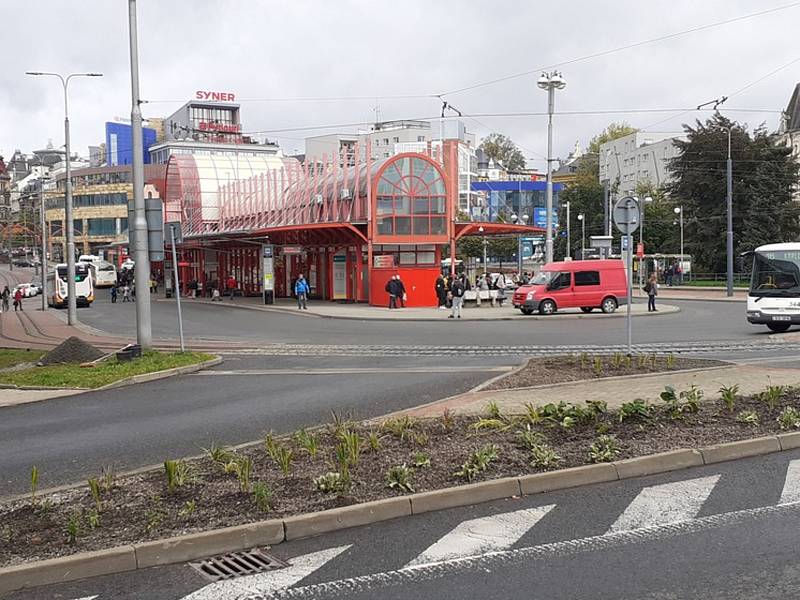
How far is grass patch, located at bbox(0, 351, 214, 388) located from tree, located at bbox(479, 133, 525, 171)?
395 ft

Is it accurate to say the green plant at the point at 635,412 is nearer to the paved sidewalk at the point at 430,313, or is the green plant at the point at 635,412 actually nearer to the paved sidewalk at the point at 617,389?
the paved sidewalk at the point at 617,389

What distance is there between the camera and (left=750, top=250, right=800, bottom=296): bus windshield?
22828 mm

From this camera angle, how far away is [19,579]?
5246 mm

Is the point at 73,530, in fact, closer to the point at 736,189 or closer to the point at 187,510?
the point at 187,510

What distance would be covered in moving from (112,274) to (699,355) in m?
74.7

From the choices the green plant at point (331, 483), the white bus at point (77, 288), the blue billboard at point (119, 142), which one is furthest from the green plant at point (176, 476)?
the blue billboard at point (119, 142)

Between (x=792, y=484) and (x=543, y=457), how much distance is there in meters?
2.08

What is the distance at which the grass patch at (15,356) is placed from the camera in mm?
18781

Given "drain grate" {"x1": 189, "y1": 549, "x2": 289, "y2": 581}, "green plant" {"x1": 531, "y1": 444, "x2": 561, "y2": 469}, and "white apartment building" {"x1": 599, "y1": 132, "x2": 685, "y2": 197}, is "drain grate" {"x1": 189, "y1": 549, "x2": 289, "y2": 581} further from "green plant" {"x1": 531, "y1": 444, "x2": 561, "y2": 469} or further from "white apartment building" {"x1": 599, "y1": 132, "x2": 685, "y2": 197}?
"white apartment building" {"x1": 599, "y1": 132, "x2": 685, "y2": 197}

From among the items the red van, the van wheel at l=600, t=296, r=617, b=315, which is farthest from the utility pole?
the van wheel at l=600, t=296, r=617, b=315

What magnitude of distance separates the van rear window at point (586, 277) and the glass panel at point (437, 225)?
8023mm

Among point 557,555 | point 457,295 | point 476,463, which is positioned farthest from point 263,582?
point 457,295

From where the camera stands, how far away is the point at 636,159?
112 metres

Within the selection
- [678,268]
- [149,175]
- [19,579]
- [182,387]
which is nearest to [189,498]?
[19,579]
